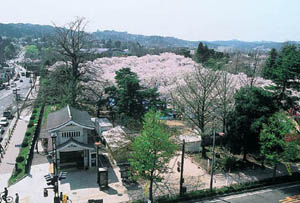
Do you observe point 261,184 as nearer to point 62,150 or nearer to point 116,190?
point 116,190

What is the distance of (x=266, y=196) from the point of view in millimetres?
19719

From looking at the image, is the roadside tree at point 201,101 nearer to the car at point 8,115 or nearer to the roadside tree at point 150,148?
the roadside tree at point 150,148

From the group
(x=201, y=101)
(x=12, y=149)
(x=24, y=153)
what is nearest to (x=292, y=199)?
Answer: (x=201, y=101)

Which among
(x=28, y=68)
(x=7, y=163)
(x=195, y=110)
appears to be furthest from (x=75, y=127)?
(x=28, y=68)

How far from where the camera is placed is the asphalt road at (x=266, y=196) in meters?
19.1

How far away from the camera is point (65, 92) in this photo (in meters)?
32.7

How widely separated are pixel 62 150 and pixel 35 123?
17.7 meters

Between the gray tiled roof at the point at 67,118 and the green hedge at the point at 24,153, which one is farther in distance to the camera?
the gray tiled roof at the point at 67,118

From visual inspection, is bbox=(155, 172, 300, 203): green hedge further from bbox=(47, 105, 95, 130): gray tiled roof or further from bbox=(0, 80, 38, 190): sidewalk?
bbox=(0, 80, 38, 190): sidewalk

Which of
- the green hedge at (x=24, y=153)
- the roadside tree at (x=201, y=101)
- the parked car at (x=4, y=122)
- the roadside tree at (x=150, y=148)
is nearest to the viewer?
the roadside tree at (x=150, y=148)

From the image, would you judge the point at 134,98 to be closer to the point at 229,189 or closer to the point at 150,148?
the point at 150,148

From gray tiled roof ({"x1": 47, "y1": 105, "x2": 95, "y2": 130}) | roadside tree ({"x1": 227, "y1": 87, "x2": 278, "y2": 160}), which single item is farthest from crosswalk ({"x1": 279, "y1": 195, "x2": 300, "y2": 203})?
gray tiled roof ({"x1": 47, "y1": 105, "x2": 95, "y2": 130})

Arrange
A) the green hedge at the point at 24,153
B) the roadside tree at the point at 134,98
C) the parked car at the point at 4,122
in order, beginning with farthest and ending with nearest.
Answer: the parked car at the point at 4,122
the roadside tree at the point at 134,98
the green hedge at the point at 24,153

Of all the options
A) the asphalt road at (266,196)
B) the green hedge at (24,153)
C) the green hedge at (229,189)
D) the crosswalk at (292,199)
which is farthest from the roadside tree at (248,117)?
the green hedge at (24,153)
